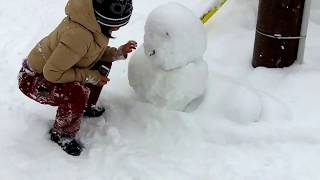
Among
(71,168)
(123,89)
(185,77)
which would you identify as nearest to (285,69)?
(185,77)

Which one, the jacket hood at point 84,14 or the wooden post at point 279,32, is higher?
the jacket hood at point 84,14

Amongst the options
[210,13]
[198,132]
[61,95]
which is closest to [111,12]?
[61,95]

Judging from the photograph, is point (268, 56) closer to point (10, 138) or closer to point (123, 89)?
point (123, 89)

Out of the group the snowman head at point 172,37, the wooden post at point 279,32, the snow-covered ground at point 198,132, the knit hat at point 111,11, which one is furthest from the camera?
the wooden post at point 279,32

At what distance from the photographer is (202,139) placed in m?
2.93

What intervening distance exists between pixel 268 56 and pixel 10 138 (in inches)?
66.2

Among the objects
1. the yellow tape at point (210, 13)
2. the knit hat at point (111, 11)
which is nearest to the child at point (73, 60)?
the knit hat at point (111, 11)

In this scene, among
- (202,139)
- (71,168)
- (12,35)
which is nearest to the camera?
(71,168)

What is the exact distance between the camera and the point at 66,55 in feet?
8.59

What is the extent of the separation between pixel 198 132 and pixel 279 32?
90 centimetres

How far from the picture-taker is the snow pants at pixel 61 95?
2756mm

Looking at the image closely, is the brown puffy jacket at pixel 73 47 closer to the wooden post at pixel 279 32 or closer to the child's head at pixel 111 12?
the child's head at pixel 111 12

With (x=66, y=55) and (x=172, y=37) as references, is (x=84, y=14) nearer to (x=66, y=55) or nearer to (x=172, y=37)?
(x=66, y=55)

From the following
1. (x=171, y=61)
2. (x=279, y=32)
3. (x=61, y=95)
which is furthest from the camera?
(x=279, y=32)
